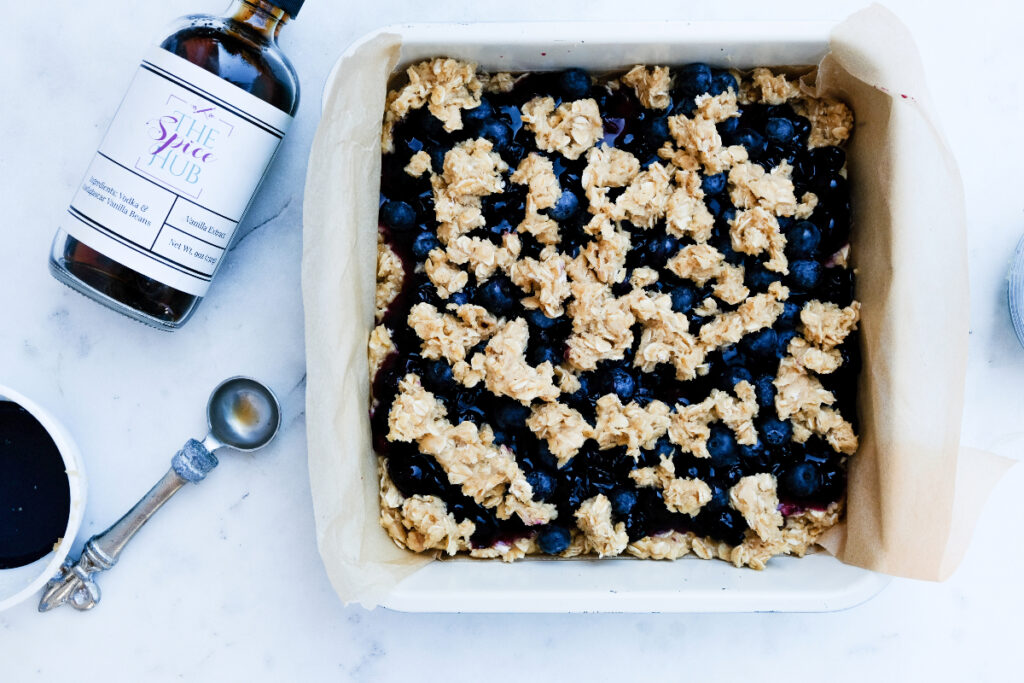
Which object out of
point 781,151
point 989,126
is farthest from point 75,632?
point 989,126

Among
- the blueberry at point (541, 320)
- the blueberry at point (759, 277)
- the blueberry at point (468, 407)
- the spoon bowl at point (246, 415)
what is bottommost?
the spoon bowl at point (246, 415)

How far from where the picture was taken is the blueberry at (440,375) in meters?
0.98

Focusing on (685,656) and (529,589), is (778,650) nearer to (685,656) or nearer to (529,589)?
(685,656)

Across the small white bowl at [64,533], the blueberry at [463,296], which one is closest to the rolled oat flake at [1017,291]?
the blueberry at [463,296]

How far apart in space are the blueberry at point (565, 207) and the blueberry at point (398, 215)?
181 millimetres

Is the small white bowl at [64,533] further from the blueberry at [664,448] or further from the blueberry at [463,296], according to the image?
the blueberry at [664,448]

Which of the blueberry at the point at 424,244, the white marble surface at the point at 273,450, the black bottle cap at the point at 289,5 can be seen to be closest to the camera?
the black bottle cap at the point at 289,5

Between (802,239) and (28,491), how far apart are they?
43.7 inches

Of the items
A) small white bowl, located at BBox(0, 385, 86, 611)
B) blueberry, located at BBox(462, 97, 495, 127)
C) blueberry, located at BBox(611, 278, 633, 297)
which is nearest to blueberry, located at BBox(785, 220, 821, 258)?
blueberry, located at BBox(611, 278, 633, 297)

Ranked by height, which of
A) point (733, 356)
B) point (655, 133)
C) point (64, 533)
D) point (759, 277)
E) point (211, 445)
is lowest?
point (64, 533)

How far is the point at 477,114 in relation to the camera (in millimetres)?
997

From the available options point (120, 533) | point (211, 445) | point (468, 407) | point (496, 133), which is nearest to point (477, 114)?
point (496, 133)

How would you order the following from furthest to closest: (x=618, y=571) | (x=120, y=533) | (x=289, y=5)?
(x=120, y=533) < (x=618, y=571) < (x=289, y=5)

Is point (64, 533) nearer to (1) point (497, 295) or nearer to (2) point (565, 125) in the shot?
(1) point (497, 295)
